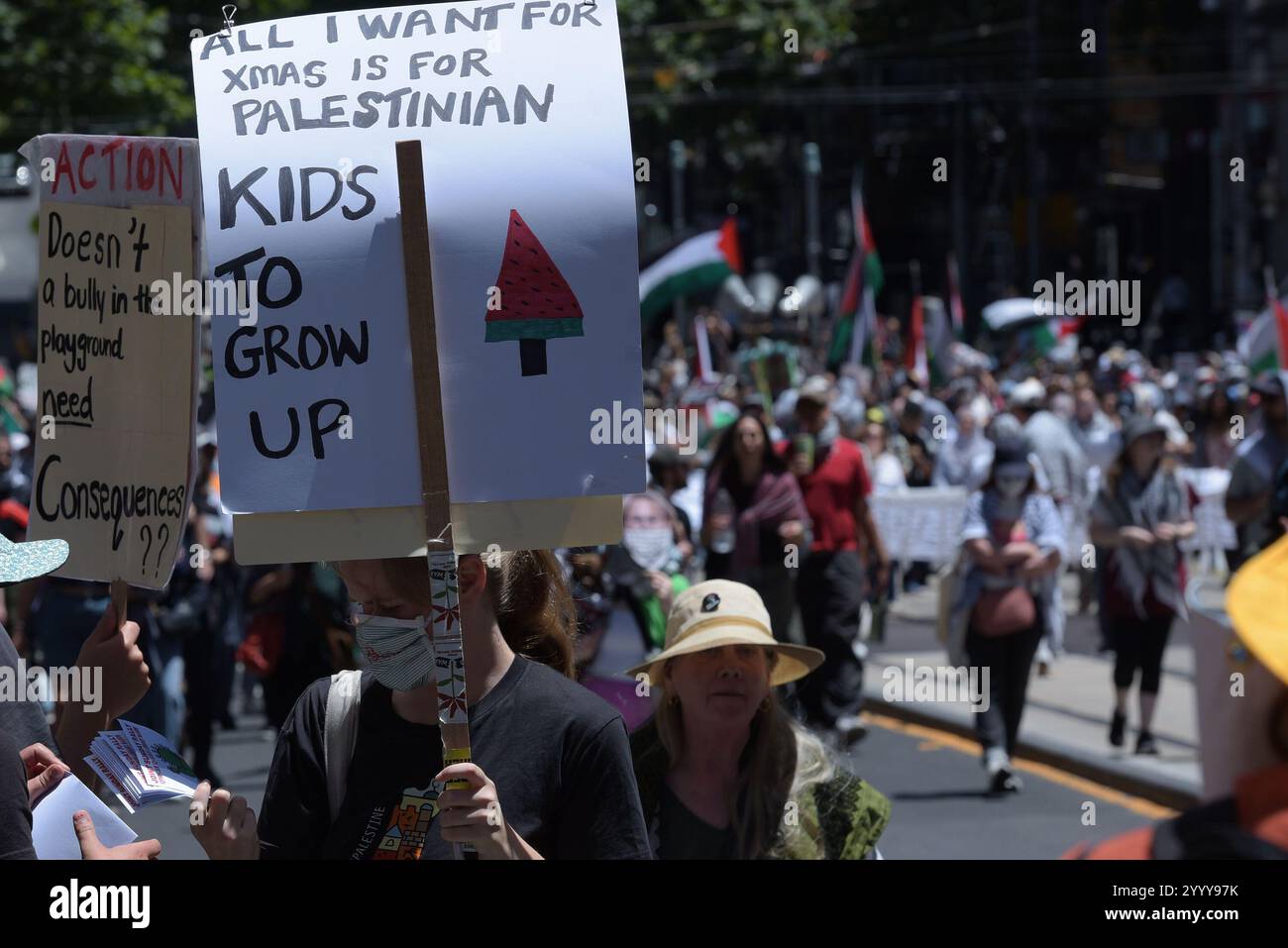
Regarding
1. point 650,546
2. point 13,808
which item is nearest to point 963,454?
point 650,546

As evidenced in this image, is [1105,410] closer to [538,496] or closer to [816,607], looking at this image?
[816,607]

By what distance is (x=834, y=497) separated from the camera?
1042 cm

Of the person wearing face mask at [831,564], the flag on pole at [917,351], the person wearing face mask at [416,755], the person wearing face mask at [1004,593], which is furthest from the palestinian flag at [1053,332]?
the person wearing face mask at [416,755]

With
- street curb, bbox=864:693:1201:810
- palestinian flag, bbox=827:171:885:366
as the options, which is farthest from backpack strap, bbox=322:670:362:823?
palestinian flag, bbox=827:171:885:366

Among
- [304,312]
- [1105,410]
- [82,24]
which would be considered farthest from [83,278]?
[82,24]

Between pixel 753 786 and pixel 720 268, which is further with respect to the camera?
pixel 720 268

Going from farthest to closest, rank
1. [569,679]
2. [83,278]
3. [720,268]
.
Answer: [720,268], [83,278], [569,679]

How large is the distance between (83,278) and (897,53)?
34.6m

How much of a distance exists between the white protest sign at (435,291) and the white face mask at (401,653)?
0.22 m

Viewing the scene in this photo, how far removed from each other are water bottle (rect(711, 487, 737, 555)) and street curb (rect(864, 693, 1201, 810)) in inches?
66.7

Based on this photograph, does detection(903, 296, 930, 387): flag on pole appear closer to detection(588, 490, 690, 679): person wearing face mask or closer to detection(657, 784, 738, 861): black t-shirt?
detection(588, 490, 690, 679): person wearing face mask

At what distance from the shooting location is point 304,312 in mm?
2672

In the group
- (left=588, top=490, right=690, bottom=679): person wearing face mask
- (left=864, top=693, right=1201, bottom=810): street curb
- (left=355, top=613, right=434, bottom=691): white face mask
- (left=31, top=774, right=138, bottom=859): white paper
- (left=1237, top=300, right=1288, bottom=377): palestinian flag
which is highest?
(left=1237, top=300, right=1288, bottom=377): palestinian flag

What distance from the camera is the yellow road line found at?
8.87m
